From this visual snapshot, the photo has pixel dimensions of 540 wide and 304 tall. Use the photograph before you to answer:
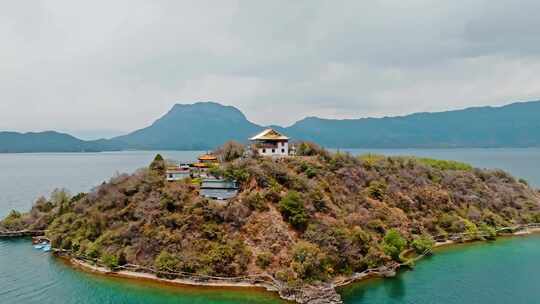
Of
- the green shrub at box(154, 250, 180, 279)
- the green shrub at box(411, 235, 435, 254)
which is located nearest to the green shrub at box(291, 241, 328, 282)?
the green shrub at box(154, 250, 180, 279)

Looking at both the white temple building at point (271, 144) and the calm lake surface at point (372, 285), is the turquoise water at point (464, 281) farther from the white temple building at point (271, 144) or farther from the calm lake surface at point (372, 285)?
the white temple building at point (271, 144)

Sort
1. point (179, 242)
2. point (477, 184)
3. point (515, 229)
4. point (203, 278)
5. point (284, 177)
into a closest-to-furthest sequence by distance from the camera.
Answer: point (203, 278)
point (179, 242)
point (284, 177)
point (515, 229)
point (477, 184)

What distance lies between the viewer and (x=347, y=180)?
51281 mm

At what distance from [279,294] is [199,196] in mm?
16693

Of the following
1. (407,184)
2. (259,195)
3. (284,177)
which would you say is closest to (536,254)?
(407,184)

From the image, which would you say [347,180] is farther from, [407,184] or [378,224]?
[407,184]

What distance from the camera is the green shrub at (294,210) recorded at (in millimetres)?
39031

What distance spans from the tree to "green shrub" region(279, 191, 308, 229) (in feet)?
33.6

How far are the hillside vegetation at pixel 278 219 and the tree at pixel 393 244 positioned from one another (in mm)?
119

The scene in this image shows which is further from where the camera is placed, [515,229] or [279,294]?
[515,229]

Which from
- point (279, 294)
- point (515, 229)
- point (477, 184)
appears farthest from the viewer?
point (477, 184)

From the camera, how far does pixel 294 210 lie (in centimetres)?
3947

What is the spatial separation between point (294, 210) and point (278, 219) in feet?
7.10

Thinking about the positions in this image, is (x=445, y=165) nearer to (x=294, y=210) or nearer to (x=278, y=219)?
(x=294, y=210)
